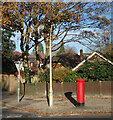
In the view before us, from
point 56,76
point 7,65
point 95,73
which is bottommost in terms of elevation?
point 56,76

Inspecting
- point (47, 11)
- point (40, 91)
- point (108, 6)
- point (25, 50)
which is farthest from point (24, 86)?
point (108, 6)

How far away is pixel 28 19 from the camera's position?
16641 millimetres

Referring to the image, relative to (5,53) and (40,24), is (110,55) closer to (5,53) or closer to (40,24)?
(40,24)

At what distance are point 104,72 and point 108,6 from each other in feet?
24.1

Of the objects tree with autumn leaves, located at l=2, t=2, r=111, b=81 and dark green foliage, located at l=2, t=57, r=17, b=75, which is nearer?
tree with autumn leaves, located at l=2, t=2, r=111, b=81

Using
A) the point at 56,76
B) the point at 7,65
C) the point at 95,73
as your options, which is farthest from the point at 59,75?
the point at 7,65

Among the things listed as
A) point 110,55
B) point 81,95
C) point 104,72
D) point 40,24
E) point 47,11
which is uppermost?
point 47,11

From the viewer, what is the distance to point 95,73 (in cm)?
1639

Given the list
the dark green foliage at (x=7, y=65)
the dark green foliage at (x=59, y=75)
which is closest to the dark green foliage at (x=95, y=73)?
the dark green foliage at (x=59, y=75)

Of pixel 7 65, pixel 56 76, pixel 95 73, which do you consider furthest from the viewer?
pixel 7 65

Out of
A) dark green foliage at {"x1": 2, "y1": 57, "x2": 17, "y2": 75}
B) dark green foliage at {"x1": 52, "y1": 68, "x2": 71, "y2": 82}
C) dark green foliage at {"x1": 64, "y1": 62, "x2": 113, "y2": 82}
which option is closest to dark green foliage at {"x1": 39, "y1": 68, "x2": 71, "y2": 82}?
dark green foliage at {"x1": 52, "y1": 68, "x2": 71, "y2": 82}

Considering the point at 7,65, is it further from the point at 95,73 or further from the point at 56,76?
the point at 95,73

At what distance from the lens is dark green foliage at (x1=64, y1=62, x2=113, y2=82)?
16.1 meters

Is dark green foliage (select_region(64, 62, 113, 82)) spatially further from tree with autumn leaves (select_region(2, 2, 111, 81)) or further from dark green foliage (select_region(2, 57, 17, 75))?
dark green foliage (select_region(2, 57, 17, 75))
